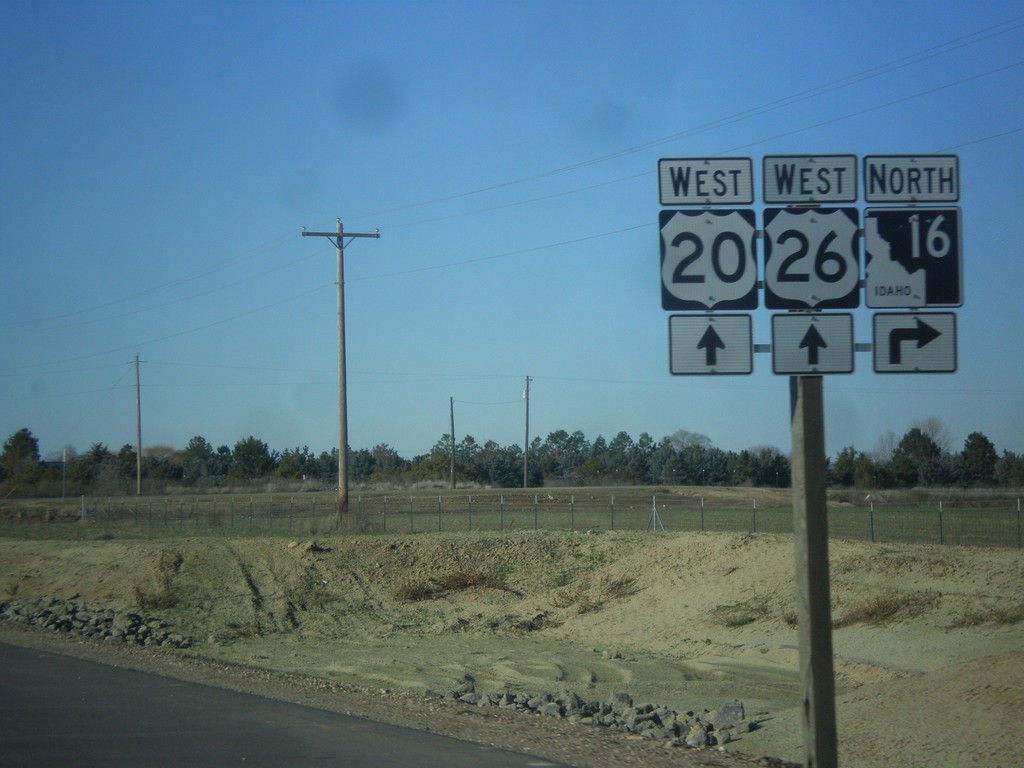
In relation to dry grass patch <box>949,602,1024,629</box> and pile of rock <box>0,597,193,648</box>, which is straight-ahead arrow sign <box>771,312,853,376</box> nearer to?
dry grass patch <box>949,602,1024,629</box>

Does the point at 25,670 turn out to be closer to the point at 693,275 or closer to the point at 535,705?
the point at 535,705

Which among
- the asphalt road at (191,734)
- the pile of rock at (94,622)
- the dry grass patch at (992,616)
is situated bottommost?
the pile of rock at (94,622)

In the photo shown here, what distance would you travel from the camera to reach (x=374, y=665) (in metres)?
20.9

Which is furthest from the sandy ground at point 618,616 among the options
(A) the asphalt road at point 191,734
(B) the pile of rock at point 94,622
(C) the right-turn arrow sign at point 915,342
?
(C) the right-turn arrow sign at point 915,342

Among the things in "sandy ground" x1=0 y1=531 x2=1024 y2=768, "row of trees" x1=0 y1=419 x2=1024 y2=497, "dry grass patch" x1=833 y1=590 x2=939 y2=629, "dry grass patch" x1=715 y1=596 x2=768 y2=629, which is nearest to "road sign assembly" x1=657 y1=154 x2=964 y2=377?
"sandy ground" x1=0 y1=531 x2=1024 y2=768

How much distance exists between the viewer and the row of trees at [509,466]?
69.4 meters

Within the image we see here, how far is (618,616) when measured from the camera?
27.7 m

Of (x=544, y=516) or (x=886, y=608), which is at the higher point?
(x=886, y=608)

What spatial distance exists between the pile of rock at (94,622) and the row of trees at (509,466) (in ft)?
179

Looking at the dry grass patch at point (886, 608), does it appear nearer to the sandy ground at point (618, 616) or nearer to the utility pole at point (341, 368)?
the sandy ground at point (618, 616)

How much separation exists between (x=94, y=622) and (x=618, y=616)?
13768 mm

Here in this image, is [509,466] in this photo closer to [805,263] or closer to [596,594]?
[596,594]

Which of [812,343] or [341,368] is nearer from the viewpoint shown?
Answer: [812,343]

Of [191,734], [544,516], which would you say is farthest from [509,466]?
[191,734]
